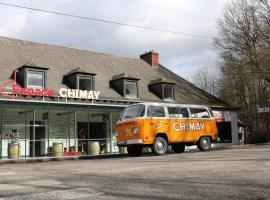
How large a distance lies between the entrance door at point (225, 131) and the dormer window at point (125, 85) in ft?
29.1

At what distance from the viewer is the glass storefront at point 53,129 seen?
2280cm

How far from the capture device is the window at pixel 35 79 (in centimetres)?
2395

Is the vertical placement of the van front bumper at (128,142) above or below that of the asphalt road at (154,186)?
above

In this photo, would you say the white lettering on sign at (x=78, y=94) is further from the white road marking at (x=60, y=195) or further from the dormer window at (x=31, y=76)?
the white road marking at (x=60, y=195)

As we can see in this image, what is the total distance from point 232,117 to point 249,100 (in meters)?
17.5

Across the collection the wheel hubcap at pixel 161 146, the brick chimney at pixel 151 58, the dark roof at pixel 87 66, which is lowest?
the wheel hubcap at pixel 161 146

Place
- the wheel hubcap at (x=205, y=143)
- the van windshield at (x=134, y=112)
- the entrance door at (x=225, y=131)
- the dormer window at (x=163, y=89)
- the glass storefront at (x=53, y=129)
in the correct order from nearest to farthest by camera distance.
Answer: the van windshield at (x=134, y=112)
the wheel hubcap at (x=205, y=143)
the glass storefront at (x=53, y=129)
the dormer window at (x=163, y=89)
the entrance door at (x=225, y=131)

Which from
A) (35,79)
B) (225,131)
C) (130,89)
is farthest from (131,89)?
(225,131)

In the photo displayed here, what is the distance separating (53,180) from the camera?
336 inches

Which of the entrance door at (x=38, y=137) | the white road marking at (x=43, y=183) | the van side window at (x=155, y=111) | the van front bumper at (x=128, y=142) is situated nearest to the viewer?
the white road marking at (x=43, y=183)

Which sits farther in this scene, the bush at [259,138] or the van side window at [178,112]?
the bush at [259,138]

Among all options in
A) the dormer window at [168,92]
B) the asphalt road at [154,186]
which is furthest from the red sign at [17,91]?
the asphalt road at [154,186]

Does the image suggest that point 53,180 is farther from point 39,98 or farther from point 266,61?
point 266,61

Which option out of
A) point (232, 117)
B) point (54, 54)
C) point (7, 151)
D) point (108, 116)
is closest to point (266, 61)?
point (232, 117)
